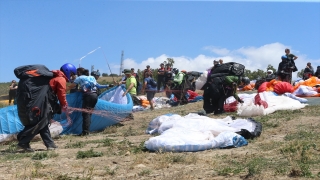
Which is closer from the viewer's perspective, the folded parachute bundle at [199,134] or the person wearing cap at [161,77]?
the folded parachute bundle at [199,134]

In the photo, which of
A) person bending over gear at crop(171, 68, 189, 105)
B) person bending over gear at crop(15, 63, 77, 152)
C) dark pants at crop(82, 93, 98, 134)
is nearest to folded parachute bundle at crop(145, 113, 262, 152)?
person bending over gear at crop(15, 63, 77, 152)

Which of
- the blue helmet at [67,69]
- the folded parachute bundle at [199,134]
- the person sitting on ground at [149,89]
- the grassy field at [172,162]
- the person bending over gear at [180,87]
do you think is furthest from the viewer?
the person bending over gear at [180,87]

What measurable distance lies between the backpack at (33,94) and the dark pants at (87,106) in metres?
2.25

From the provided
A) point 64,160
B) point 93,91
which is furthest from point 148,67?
point 64,160

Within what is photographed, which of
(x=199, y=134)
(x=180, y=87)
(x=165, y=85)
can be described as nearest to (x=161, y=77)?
(x=165, y=85)

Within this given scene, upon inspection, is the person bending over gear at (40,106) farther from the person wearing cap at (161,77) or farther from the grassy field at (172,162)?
the person wearing cap at (161,77)

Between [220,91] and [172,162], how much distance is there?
560 centimetres

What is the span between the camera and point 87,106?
894 cm

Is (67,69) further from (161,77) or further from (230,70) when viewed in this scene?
(161,77)

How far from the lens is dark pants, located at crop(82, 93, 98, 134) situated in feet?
29.1

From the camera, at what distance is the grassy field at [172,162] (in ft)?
14.6

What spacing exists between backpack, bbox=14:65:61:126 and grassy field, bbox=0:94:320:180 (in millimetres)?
569

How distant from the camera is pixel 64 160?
5660 mm

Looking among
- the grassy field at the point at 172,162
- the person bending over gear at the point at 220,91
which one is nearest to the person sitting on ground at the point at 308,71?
the person bending over gear at the point at 220,91
